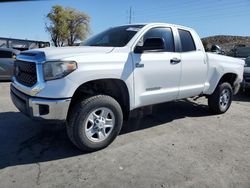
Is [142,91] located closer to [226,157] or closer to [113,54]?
[113,54]

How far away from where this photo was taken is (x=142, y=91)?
434 cm

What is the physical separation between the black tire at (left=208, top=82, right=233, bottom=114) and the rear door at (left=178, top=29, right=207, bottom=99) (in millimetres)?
592

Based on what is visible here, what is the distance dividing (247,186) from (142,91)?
2.04 meters

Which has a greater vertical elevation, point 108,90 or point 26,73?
point 26,73

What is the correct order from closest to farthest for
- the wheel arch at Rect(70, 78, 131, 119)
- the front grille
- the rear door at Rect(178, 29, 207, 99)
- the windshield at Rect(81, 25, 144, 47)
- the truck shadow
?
1. the front grille
2. the truck shadow
3. the wheel arch at Rect(70, 78, 131, 119)
4. the windshield at Rect(81, 25, 144, 47)
5. the rear door at Rect(178, 29, 207, 99)

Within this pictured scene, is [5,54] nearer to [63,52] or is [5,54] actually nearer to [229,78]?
[63,52]

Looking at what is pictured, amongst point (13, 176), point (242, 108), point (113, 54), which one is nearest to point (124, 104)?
point (113, 54)

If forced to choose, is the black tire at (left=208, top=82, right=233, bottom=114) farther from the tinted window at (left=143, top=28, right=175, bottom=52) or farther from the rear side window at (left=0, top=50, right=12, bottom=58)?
the rear side window at (left=0, top=50, right=12, bottom=58)

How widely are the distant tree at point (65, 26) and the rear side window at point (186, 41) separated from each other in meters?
52.2

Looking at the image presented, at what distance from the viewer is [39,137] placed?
14.6ft

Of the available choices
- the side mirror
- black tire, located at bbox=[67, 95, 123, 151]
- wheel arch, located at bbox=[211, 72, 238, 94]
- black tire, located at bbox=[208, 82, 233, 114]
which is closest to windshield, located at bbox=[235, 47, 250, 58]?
wheel arch, located at bbox=[211, 72, 238, 94]

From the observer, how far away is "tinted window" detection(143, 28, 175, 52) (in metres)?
4.62

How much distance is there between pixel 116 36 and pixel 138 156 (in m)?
2.14

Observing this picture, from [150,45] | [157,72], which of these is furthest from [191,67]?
[150,45]
